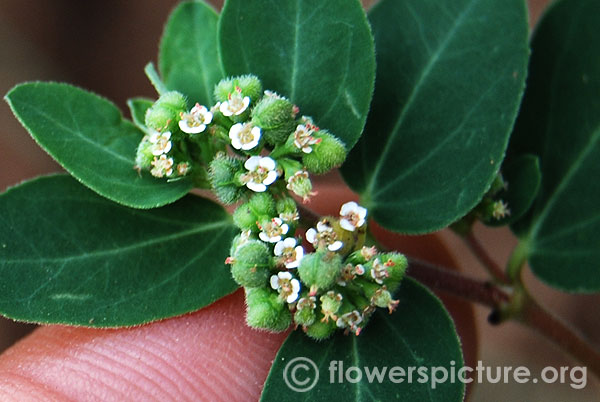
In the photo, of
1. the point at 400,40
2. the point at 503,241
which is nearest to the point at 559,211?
the point at 400,40

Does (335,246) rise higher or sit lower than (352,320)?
higher

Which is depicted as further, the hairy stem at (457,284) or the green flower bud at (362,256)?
the hairy stem at (457,284)

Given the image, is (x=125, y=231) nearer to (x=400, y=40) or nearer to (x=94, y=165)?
(x=94, y=165)

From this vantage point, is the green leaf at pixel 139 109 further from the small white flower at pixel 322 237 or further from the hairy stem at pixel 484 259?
the hairy stem at pixel 484 259

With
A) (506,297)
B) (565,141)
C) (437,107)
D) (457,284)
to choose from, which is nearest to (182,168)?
(437,107)

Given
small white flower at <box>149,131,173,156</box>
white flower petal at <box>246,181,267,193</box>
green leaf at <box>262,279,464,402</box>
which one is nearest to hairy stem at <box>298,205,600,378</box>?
green leaf at <box>262,279,464,402</box>

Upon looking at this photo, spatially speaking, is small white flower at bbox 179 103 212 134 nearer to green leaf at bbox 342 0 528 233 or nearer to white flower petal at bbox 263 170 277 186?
white flower petal at bbox 263 170 277 186

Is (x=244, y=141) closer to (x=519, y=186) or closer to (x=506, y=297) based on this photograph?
(x=519, y=186)

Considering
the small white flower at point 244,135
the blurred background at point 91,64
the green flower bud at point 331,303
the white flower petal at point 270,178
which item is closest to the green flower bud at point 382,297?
the green flower bud at point 331,303
